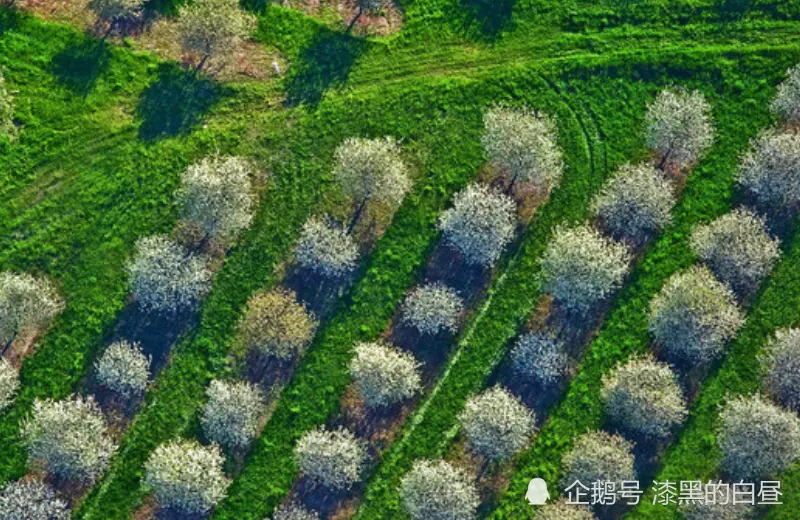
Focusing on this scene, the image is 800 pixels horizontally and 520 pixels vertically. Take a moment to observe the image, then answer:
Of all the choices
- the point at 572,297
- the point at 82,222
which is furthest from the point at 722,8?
the point at 82,222

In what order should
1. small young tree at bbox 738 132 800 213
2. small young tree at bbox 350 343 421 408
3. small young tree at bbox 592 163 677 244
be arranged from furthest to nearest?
small young tree at bbox 592 163 677 244, small young tree at bbox 738 132 800 213, small young tree at bbox 350 343 421 408

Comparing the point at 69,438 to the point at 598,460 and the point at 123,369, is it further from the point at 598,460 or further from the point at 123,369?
the point at 598,460

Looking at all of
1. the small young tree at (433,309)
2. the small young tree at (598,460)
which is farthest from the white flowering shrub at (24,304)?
the small young tree at (598,460)

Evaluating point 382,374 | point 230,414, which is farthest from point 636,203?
point 230,414

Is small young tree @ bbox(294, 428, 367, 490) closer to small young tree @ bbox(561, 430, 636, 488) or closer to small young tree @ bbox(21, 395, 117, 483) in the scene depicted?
small young tree @ bbox(21, 395, 117, 483)

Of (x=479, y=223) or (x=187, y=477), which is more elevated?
(x=479, y=223)

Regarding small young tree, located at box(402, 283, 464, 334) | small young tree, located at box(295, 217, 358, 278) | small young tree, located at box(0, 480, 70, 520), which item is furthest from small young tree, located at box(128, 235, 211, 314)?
small young tree, located at box(402, 283, 464, 334)

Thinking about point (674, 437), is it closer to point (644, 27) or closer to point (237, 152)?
point (644, 27)
